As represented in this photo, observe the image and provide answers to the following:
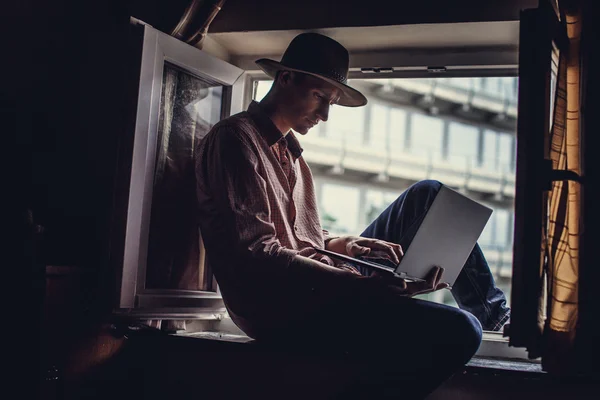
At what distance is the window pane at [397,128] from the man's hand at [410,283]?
8.42 metres

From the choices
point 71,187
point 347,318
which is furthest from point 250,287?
point 71,187

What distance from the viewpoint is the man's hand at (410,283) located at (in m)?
1.76

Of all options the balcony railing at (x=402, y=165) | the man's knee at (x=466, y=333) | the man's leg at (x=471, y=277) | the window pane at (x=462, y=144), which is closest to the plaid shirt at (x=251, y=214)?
the man's leg at (x=471, y=277)

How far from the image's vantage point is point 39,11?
2.25 metres

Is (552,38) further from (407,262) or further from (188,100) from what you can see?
(188,100)

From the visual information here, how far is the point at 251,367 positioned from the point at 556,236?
101 centimetres

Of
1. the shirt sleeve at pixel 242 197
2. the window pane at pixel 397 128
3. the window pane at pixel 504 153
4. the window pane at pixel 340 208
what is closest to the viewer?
the shirt sleeve at pixel 242 197

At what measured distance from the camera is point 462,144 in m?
11.1

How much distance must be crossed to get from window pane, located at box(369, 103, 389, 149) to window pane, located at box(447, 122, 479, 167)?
1.22 meters

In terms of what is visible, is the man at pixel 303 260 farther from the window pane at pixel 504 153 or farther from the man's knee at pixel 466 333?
the window pane at pixel 504 153

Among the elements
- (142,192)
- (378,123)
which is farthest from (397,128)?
(142,192)

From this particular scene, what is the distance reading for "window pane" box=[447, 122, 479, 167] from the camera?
10461 millimetres

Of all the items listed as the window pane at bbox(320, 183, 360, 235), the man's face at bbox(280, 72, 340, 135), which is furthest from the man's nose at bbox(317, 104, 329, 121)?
the window pane at bbox(320, 183, 360, 235)

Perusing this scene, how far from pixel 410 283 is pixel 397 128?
9024 millimetres
